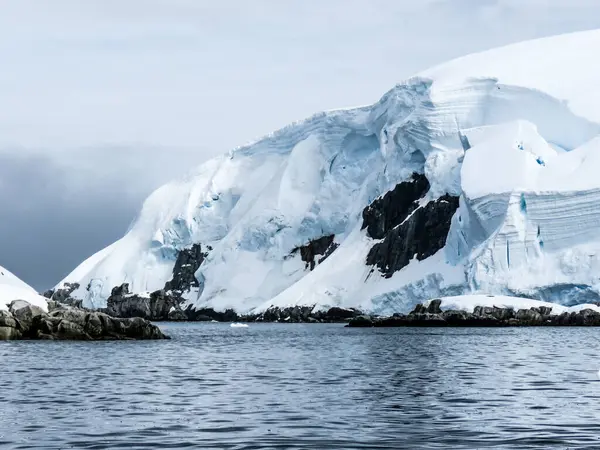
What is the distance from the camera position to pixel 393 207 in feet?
454

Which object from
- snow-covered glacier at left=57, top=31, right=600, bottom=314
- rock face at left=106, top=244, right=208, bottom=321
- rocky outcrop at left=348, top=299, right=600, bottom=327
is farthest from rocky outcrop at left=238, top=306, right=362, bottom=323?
rocky outcrop at left=348, top=299, right=600, bottom=327

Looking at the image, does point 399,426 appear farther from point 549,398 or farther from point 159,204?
point 159,204

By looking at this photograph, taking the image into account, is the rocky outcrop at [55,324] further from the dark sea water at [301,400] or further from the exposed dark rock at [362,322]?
the exposed dark rock at [362,322]

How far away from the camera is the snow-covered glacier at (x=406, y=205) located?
324 ft

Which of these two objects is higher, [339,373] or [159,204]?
[159,204]

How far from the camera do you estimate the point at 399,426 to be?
20.7 m

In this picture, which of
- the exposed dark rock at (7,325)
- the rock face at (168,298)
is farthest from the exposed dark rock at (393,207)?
the exposed dark rock at (7,325)

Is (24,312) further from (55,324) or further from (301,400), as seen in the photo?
(301,400)

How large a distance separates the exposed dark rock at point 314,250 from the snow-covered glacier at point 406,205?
29 cm

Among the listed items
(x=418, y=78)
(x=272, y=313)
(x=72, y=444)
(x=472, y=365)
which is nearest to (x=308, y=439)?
(x=72, y=444)

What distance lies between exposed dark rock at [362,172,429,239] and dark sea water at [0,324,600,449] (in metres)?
88.8

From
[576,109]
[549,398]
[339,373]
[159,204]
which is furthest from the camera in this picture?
[159,204]

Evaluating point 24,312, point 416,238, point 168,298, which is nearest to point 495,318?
point 416,238

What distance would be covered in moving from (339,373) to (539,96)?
85795mm
